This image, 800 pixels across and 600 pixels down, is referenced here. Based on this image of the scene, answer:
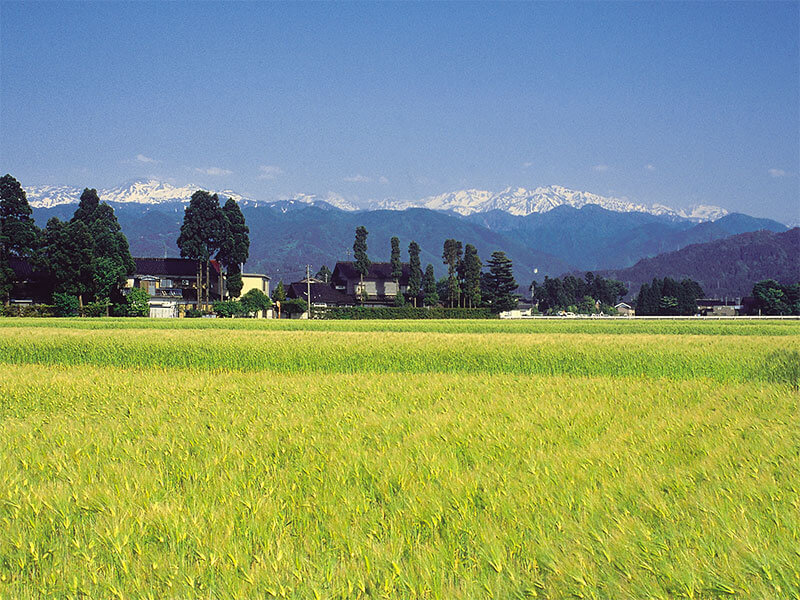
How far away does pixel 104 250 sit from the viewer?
62.3 meters

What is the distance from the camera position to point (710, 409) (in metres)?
9.42

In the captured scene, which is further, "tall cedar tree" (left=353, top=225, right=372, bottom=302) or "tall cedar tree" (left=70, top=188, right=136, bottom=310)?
"tall cedar tree" (left=353, top=225, right=372, bottom=302)

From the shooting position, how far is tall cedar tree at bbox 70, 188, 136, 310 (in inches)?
2363

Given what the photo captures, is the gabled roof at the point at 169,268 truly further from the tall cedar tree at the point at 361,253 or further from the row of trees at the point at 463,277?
the row of trees at the point at 463,277

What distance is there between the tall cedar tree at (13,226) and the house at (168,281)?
75.1ft

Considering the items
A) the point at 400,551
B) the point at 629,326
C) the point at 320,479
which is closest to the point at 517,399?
the point at 320,479

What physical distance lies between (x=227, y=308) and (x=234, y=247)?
811 cm

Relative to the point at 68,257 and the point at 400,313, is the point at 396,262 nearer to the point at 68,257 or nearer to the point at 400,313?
the point at 400,313

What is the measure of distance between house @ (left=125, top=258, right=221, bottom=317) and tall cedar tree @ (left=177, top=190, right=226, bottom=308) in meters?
9.20

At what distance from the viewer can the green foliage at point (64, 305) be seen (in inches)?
2205

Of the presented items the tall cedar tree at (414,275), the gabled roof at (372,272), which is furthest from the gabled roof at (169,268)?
the tall cedar tree at (414,275)

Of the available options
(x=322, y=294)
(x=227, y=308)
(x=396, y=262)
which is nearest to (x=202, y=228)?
(x=227, y=308)

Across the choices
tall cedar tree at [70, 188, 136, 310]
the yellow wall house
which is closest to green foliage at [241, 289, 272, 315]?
tall cedar tree at [70, 188, 136, 310]

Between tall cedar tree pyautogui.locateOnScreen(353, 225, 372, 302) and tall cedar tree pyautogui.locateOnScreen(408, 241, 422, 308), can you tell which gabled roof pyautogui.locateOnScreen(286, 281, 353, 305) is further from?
tall cedar tree pyautogui.locateOnScreen(408, 241, 422, 308)
